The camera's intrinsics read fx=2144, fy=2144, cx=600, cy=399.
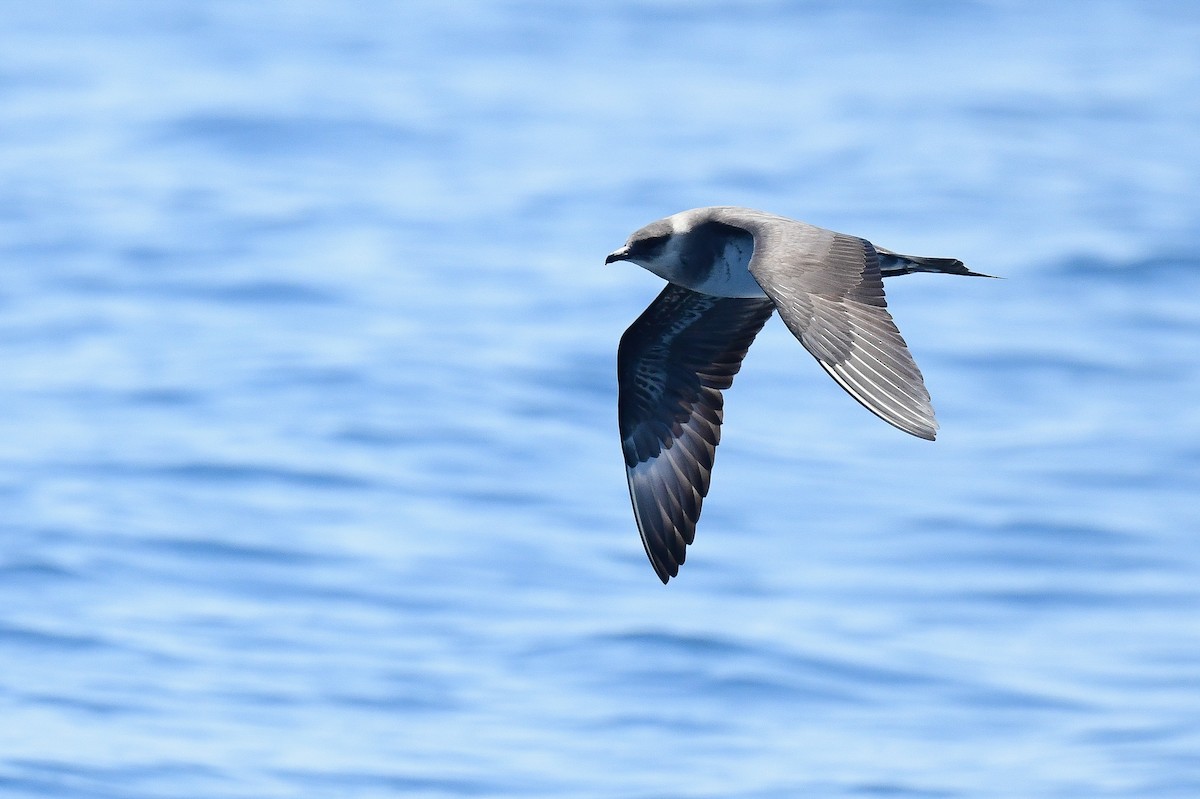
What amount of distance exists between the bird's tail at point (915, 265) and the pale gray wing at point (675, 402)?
41.2 inches

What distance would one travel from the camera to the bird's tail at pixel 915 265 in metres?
6.73

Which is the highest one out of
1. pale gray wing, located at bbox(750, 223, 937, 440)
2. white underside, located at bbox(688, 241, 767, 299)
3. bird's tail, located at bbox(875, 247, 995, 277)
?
white underside, located at bbox(688, 241, 767, 299)

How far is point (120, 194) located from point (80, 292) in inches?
113

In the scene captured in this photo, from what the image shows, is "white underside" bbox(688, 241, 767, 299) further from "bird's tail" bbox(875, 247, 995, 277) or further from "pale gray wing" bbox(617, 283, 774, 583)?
"pale gray wing" bbox(617, 283, 774, 583)

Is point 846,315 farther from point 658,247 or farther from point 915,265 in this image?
point 658,247

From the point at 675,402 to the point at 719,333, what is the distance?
13.5 inches

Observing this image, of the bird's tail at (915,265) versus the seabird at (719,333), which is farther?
the bird's tail at (915,265)

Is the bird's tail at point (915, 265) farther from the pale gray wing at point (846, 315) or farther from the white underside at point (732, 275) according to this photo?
the white underside at point (732, 275)

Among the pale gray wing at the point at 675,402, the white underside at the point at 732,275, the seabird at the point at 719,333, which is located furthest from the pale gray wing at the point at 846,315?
the pale gray wing at the point at 675,402

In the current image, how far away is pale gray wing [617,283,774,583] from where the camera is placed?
7.95m

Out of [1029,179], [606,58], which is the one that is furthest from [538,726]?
[606,58]

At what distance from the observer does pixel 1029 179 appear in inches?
819

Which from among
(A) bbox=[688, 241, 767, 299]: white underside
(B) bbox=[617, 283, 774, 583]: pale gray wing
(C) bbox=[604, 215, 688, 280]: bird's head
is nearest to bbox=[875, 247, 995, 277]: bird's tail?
(A) bbox=[688, 241, 767, 299]: white underside

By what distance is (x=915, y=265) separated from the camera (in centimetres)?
685
